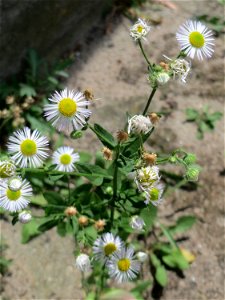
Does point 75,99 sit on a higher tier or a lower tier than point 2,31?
lower

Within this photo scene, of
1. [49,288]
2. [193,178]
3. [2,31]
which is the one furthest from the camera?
[2,31]

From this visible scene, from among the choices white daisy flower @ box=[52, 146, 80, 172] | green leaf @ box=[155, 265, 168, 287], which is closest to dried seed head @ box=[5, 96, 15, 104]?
white daisy flower @ box=[52, 146, 80, 172]

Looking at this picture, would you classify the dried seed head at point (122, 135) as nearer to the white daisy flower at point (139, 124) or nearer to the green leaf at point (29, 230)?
the white daisy flower at point (139, 124)

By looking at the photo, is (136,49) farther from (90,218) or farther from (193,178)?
(193,178)

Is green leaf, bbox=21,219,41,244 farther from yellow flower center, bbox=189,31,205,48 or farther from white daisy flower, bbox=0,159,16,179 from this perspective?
yellow flower center, bbox=189,31,205,48

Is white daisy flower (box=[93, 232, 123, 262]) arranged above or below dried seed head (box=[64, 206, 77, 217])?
below

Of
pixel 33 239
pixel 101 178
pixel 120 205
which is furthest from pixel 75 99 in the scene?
pixel 33 239

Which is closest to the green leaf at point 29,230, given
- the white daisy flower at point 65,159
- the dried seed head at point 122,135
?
the white daisy flower at point 65,159
